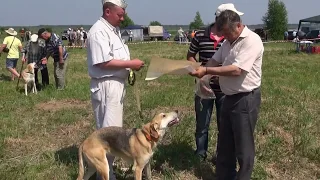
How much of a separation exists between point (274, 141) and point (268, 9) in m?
53.6

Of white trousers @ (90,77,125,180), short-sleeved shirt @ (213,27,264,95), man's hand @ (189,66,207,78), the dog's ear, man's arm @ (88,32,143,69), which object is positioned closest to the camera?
short-sleeved shirt @ (213,27,264,95)

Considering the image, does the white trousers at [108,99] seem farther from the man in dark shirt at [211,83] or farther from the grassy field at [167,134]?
the man in dark shirt at [211,83]

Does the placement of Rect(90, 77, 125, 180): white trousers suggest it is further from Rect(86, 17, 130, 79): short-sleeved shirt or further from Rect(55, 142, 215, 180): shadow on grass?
Rect(55, 142, 215, 180): shadow on grass

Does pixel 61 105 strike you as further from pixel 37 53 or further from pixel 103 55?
pixel 103 55

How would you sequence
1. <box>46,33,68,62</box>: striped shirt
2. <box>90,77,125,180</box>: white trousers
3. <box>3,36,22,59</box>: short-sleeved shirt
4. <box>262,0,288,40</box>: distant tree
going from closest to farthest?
1. <box>90,77,125,180</box>: white trousers
2. <box>46,33,68,62</box>: striped shirt
3. <box>3,36,22,59</box>: short-sleeved shirt
4. <box>262,0,288,40</box>: distant tree

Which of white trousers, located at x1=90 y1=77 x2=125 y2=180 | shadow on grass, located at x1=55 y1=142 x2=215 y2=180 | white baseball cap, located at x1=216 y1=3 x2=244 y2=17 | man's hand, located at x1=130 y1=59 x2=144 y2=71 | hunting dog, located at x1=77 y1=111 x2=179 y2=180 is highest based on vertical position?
white baseball cap, located at x1=216 y1=3 x2=244 y2=17

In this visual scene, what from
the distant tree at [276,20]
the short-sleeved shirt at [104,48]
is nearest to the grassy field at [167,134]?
the short-sleeved shirt at [104,48]

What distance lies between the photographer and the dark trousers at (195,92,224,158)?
16.0 feet

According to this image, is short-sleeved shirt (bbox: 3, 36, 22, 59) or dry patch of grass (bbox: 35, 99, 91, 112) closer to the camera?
dry patch of grass (bbox: 35, 99, 91, 112)

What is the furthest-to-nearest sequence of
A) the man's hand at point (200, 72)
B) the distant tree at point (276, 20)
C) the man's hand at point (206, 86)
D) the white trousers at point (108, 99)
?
1. the distant tree at point (276, 20)
2. the man's hand at point (206, 86)
3. the white trousers at point (108, 99)
4. the man's hand at point (200, 72)

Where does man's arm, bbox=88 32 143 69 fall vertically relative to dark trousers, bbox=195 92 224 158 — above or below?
above

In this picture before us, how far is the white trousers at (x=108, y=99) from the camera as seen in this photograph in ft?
13.8

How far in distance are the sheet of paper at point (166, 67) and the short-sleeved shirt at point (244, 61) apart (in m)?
0.36

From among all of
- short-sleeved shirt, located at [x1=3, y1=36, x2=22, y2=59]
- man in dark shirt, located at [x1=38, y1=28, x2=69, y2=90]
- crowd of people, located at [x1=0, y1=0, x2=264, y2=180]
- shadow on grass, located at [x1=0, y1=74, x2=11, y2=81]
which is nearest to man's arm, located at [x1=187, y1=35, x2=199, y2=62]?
crowd of people, located at [x1=0, y1=0, x2=264, y2=180]
